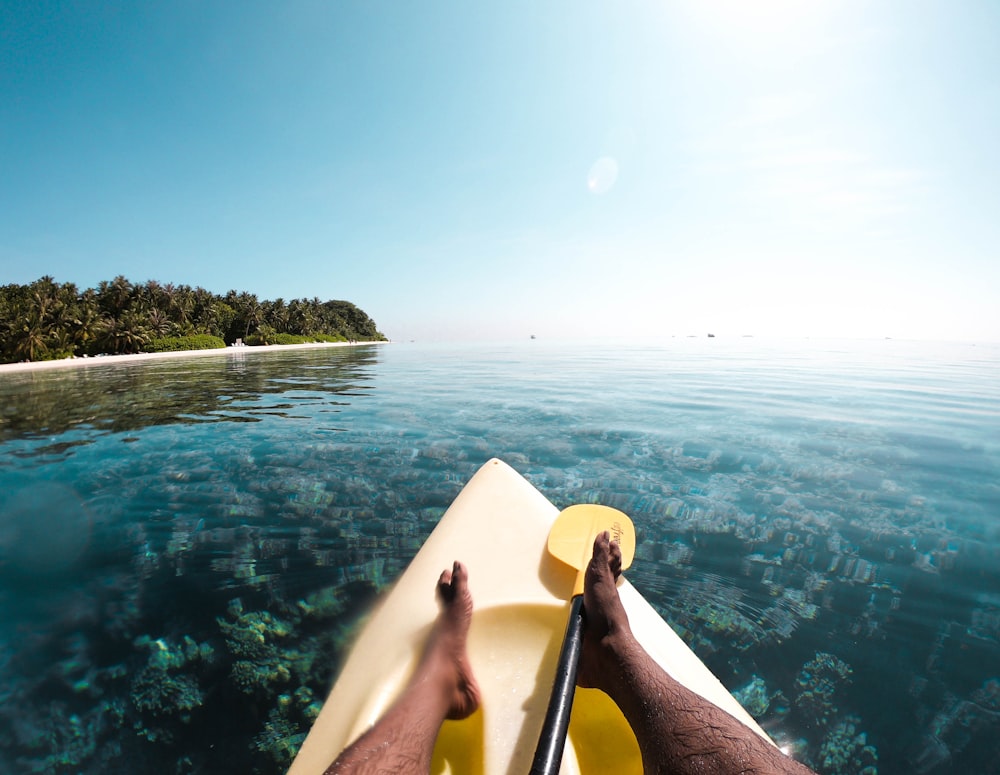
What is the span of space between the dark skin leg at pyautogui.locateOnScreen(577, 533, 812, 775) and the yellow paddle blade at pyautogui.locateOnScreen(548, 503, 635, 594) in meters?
0.32

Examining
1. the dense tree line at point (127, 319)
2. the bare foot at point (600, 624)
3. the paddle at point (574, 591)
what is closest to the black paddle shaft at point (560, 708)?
the paddle at point (574, 591)

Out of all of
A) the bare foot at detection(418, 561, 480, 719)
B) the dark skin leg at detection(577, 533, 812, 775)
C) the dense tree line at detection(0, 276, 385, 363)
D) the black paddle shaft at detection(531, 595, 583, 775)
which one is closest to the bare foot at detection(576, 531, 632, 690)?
the dark skin leg at detection(577, 533, 812, 775)

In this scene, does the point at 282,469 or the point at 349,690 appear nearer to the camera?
the point at 349,690

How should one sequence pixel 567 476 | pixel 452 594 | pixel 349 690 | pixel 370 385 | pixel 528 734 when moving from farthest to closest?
pixel 370 385 → pixel 567 476 → pixel 452 594 → pixel 349 690 → pixel 528 734

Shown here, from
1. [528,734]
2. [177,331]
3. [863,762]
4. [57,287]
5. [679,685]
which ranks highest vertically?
[57,287]

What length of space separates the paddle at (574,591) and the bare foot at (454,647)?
378mm

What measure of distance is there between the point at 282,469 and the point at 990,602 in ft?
19.3

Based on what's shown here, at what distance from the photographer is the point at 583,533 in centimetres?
261

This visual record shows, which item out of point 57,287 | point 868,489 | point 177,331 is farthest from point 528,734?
point 57,287

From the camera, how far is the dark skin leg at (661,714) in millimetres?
1283

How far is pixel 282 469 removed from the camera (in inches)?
182

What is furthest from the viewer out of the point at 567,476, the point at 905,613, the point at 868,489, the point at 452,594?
the point at 567,476

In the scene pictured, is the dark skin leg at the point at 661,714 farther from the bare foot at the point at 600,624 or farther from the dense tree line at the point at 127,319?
the dense tree line at the point at 127,319

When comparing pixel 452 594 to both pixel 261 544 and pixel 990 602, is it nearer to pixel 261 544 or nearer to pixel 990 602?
pixel 261 544
